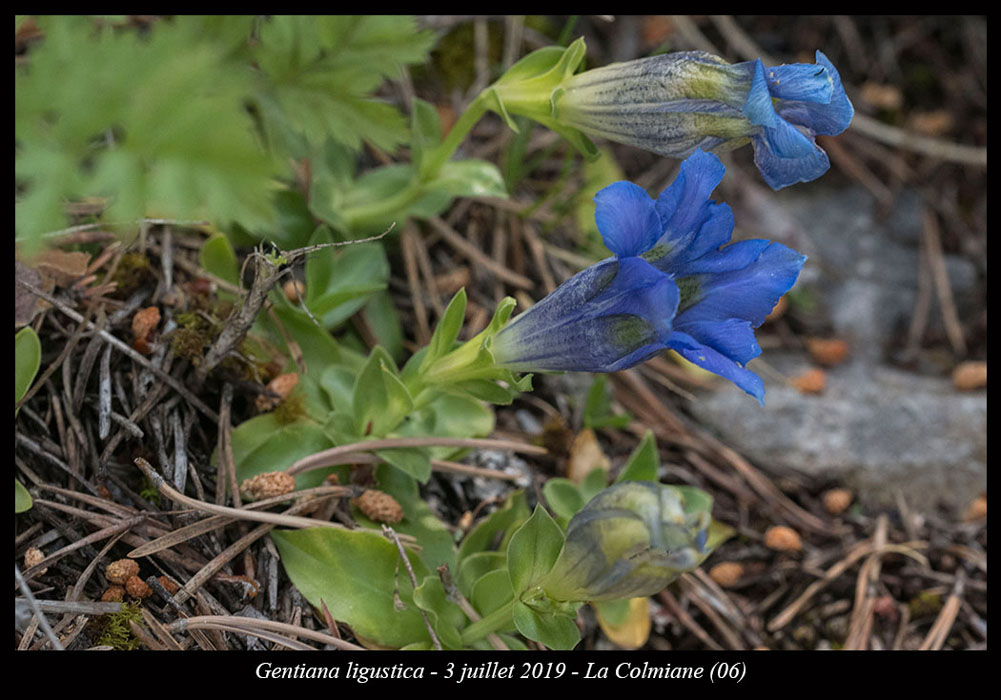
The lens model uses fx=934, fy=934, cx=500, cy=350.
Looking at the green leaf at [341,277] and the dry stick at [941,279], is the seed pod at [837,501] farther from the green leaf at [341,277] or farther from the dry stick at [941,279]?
the green leaf at [341,277]

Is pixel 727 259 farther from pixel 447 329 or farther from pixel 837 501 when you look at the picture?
pixel 837 501

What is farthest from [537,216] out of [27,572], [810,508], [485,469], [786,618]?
[27,572]

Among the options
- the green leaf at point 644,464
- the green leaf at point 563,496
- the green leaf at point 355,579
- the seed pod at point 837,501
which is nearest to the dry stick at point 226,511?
the green leaf at point 355,579

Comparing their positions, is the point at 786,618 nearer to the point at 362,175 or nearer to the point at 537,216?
the point at 537,216

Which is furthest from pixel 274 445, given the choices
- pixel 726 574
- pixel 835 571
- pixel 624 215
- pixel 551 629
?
pixel 835 571

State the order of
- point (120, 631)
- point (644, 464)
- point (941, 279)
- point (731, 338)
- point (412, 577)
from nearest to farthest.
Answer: point (731, 338) < point (120, 631) < point (412, 577) < point (644, 464) < point (941, 279)

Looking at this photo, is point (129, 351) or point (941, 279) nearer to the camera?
point (129, 351)
